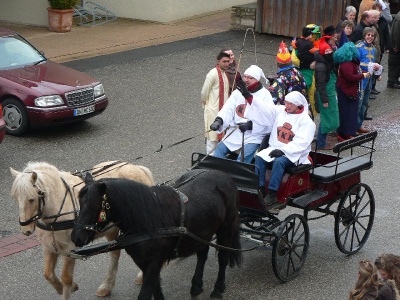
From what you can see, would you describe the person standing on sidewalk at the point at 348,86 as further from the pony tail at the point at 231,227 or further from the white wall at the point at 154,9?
the white wall at the point at 154,9

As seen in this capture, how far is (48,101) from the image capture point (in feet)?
44.7

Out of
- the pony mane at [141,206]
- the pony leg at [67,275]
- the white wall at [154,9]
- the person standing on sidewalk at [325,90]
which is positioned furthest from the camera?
the white wall at [154,9]

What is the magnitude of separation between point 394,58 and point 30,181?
11750 mm

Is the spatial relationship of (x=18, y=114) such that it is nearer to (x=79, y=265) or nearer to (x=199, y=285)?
(x=79, y=265)

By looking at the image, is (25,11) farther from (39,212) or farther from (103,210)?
(103,210)

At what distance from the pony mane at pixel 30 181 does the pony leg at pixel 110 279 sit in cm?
121

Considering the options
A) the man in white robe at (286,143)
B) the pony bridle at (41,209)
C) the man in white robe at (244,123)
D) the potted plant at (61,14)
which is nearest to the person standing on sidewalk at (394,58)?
the potted plant at (61,14)

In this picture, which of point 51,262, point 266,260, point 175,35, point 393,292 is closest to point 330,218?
point 266,260

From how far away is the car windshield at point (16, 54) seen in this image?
47.4ft

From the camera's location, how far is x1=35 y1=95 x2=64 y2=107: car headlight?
13.6 meters

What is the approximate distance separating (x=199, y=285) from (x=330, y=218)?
300 cm

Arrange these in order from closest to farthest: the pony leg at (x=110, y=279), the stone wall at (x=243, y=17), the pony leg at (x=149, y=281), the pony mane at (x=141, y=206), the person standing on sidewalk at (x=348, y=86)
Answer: the pony mane at (x=141, y=206) → the pony leg at (x=149, y=281) → the pony leg at (x=110, y=279) → the person standing on sidewalk at (x=348, y=86) → the stone wall at (x=243, y=17)

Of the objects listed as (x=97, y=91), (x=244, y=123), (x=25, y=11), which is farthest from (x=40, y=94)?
(x=25, y=11)

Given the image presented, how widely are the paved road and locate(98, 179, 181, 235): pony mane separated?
1422 mm
